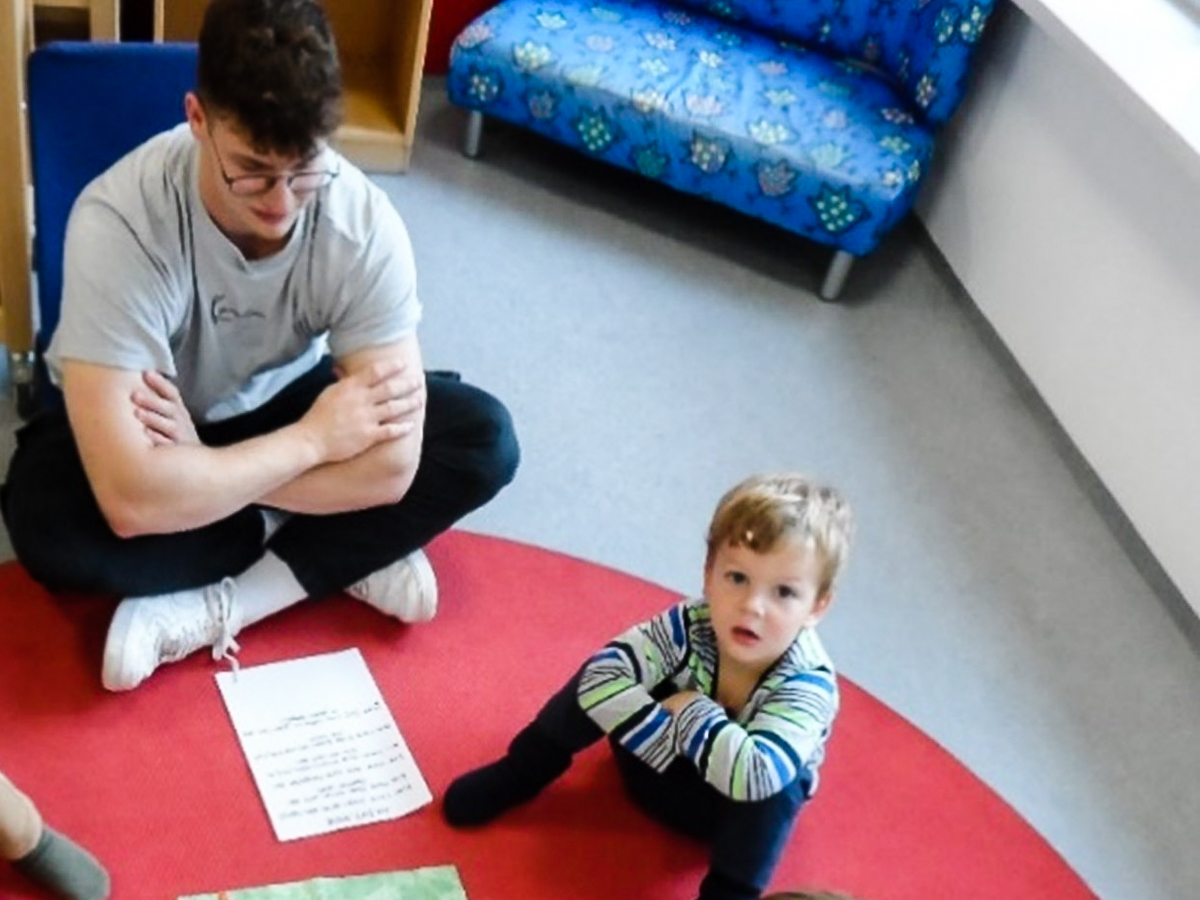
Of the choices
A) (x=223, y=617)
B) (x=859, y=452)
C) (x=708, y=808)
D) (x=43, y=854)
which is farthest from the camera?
(x=859, y=452)

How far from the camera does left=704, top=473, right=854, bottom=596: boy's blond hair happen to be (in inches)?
62.4

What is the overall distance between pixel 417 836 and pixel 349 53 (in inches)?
74.5

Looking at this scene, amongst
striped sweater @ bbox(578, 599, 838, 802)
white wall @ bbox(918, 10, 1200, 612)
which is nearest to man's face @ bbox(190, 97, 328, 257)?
striped sweater @ bbox(578, 599, 838, 802)

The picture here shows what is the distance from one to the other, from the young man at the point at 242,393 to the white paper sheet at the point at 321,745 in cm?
8

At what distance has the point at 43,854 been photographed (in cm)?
155

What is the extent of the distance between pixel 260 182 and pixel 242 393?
1.34ft

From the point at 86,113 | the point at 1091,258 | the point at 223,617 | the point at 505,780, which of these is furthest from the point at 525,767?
the point at 1091,258

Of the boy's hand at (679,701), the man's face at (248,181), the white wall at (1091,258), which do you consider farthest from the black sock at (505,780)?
the white wall at (1091,258)

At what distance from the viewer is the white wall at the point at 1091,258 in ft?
7.91

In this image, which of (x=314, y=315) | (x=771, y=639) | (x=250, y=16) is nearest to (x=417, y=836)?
(x=771, y=639)

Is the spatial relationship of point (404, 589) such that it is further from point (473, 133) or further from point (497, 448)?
point (473, 133)

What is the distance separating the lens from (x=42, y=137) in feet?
6.24

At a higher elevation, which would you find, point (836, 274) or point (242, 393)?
point (242, 393)

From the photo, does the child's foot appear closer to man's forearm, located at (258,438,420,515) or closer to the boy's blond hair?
man's forearm, located at (258,438,420,515)
